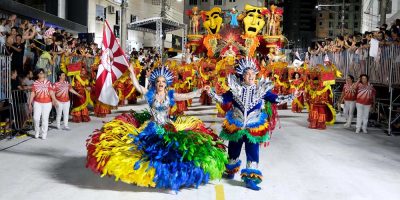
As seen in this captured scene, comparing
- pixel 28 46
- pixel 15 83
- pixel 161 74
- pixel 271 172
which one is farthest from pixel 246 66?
pixel 28 46

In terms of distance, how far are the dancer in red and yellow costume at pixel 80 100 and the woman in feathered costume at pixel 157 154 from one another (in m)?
8.20

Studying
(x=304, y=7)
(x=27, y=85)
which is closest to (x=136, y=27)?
(x=27, y=85)

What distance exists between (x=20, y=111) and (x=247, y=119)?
24.3 feet

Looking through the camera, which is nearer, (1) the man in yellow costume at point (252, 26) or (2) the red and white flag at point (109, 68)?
(2) the red and white flag at point (109, 68)

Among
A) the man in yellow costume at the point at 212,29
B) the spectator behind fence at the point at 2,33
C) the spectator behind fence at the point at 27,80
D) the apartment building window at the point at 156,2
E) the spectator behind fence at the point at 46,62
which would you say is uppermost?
the apartment building window at the point at 156,2

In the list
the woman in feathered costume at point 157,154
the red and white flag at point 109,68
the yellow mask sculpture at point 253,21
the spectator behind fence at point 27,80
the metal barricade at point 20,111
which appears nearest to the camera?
the woman in feathered costume at point 157,154

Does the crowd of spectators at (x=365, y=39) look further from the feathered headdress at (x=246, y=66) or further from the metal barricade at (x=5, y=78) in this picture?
the metal barricade at (x=5, y=78)

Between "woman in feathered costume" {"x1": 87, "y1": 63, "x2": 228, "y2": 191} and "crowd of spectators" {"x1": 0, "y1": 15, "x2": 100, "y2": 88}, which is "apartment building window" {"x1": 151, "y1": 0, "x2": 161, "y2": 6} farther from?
"woman in feathered costume" {"x1": 87, "y1": 63, "x2": 228, "y2": 191}

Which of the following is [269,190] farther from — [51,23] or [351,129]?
[51,23]

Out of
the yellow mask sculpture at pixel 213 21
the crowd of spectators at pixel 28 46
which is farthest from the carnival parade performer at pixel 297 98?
the crowd of spectators at pixel 28 46

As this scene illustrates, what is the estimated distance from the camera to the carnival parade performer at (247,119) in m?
7.28

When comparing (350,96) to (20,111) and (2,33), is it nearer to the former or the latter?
(20,111)

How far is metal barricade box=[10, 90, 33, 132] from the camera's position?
12289 mm

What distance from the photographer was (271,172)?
8.37m
